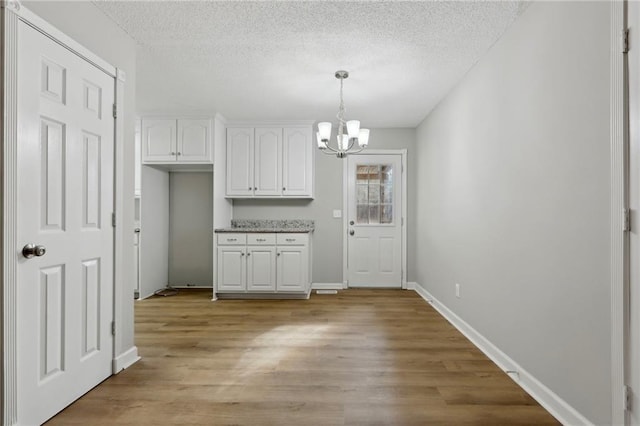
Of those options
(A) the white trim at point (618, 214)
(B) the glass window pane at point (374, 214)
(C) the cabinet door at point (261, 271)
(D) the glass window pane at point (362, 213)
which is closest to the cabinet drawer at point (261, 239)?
(C) the cabinet door at point (261, 271)

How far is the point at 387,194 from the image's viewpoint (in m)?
5.43

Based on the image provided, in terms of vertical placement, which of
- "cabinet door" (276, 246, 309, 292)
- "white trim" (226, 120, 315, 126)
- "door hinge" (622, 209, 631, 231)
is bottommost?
"cabinet door" (276, 246, 309, 292)

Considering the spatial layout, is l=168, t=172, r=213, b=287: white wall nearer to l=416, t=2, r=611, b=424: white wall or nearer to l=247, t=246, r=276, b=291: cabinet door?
l=247, t=246, r=276, b=291: cabinet door

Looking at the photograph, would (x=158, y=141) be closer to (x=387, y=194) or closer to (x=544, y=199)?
(x=387, y=194)

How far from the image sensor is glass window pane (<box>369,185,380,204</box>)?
5.42 metres

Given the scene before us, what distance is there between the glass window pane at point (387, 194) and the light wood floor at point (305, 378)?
6.78 feet

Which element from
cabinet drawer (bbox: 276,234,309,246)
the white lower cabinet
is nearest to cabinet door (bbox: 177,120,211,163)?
the white lower cabinet

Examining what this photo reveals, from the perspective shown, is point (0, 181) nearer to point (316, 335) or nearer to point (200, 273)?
point (316, 335)

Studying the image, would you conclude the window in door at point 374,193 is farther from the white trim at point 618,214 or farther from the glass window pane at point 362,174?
the white trim at point 618,214

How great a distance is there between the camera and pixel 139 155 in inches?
187

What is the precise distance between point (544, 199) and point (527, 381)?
1141 mm

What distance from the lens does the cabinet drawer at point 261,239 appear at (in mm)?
4691

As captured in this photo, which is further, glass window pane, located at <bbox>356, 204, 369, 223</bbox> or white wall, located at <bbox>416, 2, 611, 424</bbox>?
glass window pane, located at <bbox>356, 204, 369, 223</bbox>

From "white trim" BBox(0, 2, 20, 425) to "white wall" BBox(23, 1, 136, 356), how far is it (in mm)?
468
